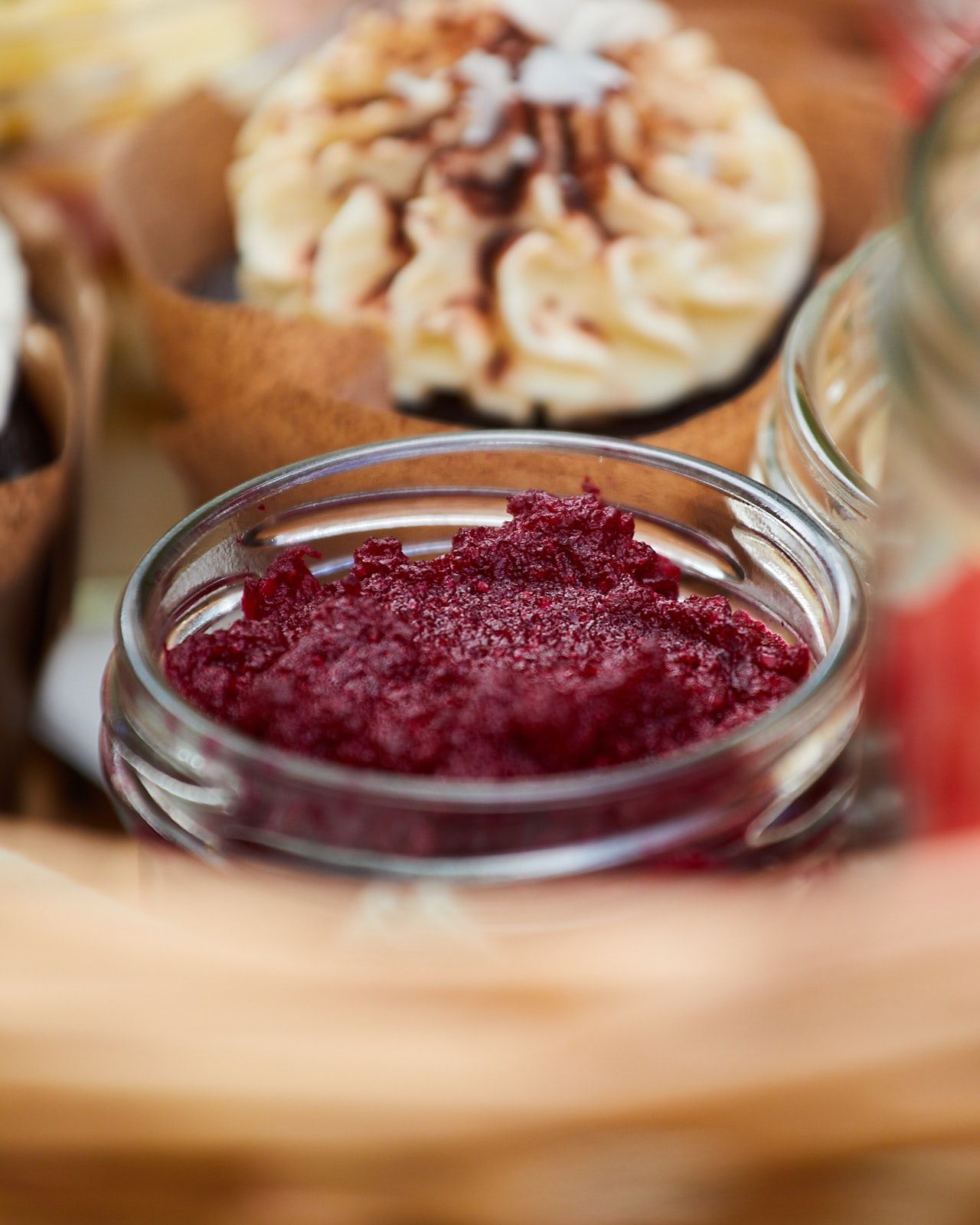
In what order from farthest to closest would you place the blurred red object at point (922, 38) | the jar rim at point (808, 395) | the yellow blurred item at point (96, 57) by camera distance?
the blurred red object at point (922, 38) < the yellow blurred item at point (96, 57) < the jar rim at point (808, 395)

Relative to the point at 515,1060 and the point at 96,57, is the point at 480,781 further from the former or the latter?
the point at 96,57

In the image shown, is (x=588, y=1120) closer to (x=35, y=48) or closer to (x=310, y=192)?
(x=310, y=192)

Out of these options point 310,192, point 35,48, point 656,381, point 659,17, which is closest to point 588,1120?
point 656,381

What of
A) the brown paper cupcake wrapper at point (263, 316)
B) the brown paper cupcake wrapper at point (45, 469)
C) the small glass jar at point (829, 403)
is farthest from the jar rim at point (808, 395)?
the brown paper cupcake wrapper at point (45, 469)

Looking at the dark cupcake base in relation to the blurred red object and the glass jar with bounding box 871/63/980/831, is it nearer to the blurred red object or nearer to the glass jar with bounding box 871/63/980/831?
the glass jar with bounding box 871/63/980/831

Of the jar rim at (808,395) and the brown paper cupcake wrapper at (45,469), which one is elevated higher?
the jar rim at (808,395)

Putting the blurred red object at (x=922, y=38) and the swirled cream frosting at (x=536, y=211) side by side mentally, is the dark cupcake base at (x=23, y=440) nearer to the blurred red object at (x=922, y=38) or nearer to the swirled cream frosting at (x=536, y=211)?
the swirled cream frosting at (x=536, y=211)

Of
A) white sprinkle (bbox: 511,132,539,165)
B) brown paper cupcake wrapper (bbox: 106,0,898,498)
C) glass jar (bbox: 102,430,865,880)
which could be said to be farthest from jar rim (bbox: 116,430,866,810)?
white sprinkle (bbox: 511,132,539,165)
